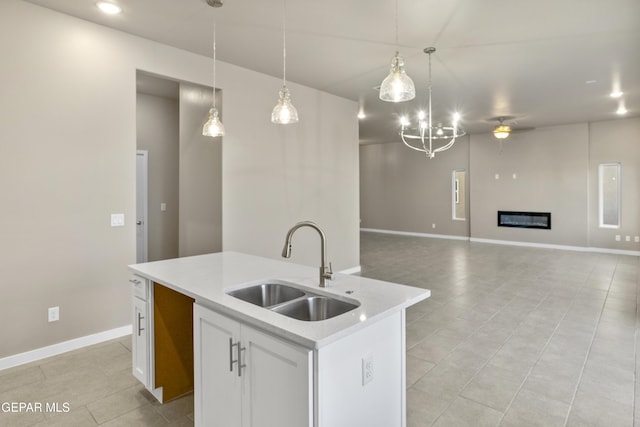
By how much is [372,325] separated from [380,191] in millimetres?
10618

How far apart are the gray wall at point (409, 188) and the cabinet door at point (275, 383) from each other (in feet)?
32.1

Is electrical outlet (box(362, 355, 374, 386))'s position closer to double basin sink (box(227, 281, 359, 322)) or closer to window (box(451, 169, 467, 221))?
double basin sink (box(227, 281, 359, 322))

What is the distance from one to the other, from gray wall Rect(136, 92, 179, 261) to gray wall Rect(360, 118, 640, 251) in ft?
24.2

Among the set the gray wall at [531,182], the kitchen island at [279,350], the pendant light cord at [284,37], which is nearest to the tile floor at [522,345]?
the kitchen island at [279,350]

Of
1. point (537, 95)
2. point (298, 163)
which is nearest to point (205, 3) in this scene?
point (298, 163)

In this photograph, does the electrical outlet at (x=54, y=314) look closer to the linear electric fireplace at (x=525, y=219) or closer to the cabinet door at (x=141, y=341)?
the cabinet door at (x=141, y=341)

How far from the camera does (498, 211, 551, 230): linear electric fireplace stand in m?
8.86

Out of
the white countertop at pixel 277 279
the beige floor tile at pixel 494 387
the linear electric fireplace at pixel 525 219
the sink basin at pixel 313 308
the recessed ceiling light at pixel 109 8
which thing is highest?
the recessed ceiling light at pixel 109 8

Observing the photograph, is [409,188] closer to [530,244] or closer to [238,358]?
[530,244]

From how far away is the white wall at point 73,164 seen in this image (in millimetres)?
2947

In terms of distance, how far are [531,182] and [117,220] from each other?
9.12 metres

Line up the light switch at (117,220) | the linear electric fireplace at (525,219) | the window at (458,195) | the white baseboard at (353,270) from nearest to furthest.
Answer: the light switch at (117,220) → the white baseboard at (353,270) → the linear electric fireplace at (525,219) → the window at (458,195)

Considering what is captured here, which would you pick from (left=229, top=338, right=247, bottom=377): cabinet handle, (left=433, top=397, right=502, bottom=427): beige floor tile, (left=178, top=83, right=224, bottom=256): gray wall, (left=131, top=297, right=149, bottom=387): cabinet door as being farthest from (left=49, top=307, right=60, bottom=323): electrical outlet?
(left=433, top=397, right=502, bottom=427): beige floor tile

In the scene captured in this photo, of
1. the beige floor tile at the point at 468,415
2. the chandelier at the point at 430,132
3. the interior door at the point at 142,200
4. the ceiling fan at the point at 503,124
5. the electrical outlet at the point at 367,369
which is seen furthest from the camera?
the ceiling fan at the point at 503,124
